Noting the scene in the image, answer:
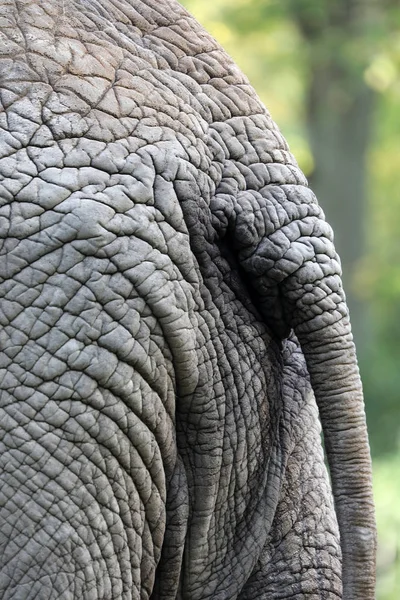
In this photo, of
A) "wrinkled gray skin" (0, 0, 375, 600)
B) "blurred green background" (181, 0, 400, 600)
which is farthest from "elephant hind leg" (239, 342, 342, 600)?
"blurred green background" (181, 0, 400, 600)

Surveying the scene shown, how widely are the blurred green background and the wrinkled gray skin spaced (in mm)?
7935

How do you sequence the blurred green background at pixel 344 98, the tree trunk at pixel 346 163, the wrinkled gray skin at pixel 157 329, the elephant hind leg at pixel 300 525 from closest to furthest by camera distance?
1. the wrinkled gray skin at pixel 157 329
2. the elephant hind leg at pixel 300 525
3. the blurred green background at pixel 344 98
4. the tree trunk at pixel 346 163

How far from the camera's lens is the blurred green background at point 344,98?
1299 centimetres

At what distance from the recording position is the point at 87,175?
271 centimetres

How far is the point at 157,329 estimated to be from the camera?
2807 millimetres

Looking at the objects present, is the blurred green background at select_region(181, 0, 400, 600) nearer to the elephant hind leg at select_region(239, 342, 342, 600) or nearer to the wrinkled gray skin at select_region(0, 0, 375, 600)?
the elephant hind leg at select_region(239, 342, 342, 600)

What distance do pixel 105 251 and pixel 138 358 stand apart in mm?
266

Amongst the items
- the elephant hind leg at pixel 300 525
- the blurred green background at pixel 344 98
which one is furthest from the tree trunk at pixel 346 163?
the elephant hind leg at pixel 300 525

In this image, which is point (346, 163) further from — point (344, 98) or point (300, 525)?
point (300, 525)

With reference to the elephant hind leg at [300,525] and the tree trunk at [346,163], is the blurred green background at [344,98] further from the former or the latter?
the elephant hind leg at [300,525]

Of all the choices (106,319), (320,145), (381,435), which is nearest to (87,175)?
(106,319)

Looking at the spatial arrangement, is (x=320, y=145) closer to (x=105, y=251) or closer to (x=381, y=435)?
(x=381, y=435)

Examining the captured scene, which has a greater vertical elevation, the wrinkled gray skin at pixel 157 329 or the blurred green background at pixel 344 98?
the blurred green background at pixel 344 98

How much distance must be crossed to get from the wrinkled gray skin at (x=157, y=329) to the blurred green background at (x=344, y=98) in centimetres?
794
